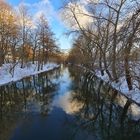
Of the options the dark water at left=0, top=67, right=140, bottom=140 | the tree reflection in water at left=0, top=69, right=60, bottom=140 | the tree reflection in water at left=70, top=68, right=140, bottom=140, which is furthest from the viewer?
the tree reflection in water at left=0, top=69, right=60, bottom=140

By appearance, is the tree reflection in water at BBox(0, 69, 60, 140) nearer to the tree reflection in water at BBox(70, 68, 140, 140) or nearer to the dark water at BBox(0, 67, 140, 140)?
the dark water at BBox(0, 67, 140, 140)

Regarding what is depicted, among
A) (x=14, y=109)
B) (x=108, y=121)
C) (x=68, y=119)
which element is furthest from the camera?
(x=14, y=109)

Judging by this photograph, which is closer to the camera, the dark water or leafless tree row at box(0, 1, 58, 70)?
the dark water

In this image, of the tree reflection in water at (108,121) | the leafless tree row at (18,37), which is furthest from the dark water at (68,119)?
the leafless tree row at (18,37)

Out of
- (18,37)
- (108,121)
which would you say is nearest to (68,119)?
(108,121)

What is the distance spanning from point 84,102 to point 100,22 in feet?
68.4

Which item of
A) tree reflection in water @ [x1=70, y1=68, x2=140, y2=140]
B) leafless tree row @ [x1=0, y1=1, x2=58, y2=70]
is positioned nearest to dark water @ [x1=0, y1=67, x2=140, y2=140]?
tree reflection in water @ [x1=70, y1=68, x2=140, y2=140]

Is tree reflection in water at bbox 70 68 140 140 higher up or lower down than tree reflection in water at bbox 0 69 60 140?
lower down

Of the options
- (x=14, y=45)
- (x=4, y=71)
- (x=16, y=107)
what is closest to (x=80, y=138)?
(x=16, y=107)

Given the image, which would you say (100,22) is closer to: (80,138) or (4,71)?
(4,71)

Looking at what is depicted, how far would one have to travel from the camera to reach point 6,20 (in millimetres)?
45281

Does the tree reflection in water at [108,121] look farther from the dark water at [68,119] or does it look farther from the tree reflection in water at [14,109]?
the tree reflection in water at [14,109]

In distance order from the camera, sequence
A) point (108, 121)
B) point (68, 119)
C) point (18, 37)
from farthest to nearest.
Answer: point (18, 37), point (68, 119), point (108, 121)

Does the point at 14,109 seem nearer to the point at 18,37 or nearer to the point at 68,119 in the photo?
the point at 68,119
